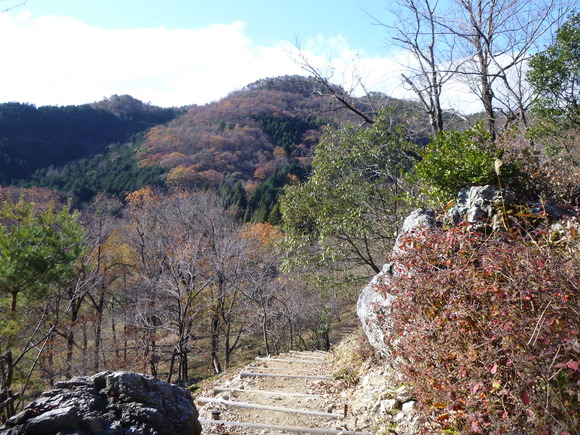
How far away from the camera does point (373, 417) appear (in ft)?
12.8

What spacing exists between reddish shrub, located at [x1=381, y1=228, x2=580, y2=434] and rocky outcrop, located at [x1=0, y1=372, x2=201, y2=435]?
187cm

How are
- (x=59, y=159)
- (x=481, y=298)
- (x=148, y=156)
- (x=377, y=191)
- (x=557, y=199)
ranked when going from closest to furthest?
1. (x=481, y=298)
2. (x=557, y=199)
3. (x=377, y=191)
4. (x=148, y=156)
5. (x=59, y=159)

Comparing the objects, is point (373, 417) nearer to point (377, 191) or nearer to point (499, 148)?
point (499, 148)

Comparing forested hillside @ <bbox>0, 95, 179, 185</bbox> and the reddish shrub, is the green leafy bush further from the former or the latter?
forested hillside @ <bbox>0, 95, 179, 185</bbox>

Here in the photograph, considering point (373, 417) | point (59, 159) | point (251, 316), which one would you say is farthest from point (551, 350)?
point (59, 159)

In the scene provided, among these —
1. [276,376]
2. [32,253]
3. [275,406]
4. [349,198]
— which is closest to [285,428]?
[275,406]

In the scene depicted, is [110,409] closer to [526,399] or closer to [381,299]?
[526,399]

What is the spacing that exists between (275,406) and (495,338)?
129 inches

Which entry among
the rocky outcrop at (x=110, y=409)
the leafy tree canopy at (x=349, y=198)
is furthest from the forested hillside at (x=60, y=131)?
the rocky outcrop at (x=110, y=409)

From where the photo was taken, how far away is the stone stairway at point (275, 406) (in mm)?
4070

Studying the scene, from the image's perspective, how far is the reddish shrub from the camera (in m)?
2.11

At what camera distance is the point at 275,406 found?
479cm

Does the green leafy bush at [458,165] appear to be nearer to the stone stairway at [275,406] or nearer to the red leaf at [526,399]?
the stone stairway at [275,406]

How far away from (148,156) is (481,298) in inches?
1755
